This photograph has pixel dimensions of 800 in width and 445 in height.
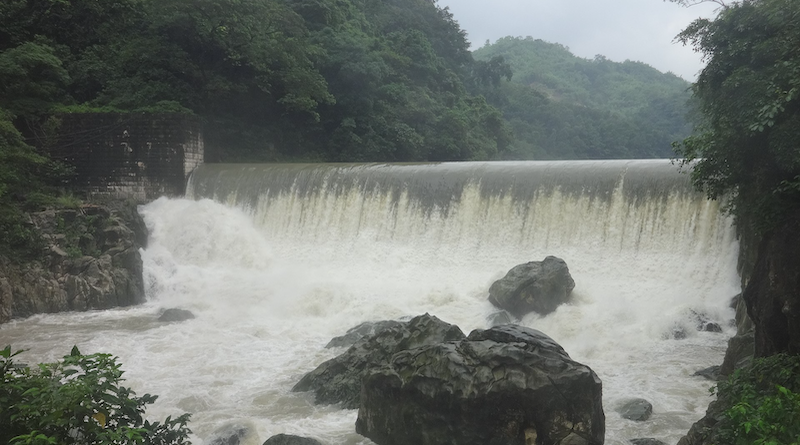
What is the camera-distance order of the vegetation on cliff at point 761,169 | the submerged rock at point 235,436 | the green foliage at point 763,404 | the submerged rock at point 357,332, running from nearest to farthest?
1. the green foliage at point 763,404
2. the vegetation on cliff at point 761,169
3. the submerged rock at point 235,436
4. the submerged rock at point 357,332

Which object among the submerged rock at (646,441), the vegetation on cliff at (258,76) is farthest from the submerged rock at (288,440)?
the vegetation on cliff at (258,76)

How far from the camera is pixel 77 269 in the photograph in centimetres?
1396

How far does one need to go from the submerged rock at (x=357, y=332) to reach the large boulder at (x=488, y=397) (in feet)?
12.5

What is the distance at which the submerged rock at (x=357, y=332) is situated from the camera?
35.1 ft

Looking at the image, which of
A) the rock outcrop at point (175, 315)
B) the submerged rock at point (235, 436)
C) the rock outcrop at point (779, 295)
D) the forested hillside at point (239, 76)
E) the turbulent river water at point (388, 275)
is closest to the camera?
the rock outcrop at point (779, 295)

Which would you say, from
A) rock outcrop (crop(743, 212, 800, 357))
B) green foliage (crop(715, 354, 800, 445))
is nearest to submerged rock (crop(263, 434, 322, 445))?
green foliage (crop(715, 354, 800, 445))

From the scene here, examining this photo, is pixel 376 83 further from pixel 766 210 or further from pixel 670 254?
pixel 766 210

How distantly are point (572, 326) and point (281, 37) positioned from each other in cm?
1660

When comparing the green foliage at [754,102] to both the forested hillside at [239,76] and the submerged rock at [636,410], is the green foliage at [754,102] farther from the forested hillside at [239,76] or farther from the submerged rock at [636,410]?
the forested hillside at [239,76]

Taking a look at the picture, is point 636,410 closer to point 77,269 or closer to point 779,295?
point 779,295

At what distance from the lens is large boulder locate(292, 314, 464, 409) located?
8203 mm

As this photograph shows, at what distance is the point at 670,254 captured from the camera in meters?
12.1

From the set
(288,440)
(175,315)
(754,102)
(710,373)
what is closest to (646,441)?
(710,373)

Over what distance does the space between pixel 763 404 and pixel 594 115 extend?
1660 inches
